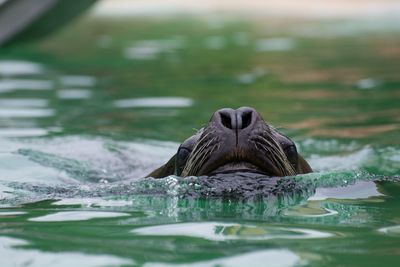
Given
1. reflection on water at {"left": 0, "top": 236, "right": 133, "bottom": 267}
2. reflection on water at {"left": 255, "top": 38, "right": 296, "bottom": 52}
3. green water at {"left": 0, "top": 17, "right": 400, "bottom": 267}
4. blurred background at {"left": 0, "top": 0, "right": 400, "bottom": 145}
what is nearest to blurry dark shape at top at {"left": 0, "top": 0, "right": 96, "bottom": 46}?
blurred background at {"left": 0, "top": 0, "right": 400, "bottom": 145}

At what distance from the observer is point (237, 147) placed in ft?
13.9

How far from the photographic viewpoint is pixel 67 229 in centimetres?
384

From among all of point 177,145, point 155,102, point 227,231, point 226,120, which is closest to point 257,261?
point 227,231

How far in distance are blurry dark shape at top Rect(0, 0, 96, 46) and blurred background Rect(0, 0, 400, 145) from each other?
0.05 ft

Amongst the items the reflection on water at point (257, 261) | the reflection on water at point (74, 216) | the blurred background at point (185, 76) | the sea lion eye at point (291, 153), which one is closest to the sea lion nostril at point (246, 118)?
the sea lion eye at point (291, 153)

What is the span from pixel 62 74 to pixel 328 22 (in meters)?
10.5

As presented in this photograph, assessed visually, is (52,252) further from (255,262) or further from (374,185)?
(374,185)

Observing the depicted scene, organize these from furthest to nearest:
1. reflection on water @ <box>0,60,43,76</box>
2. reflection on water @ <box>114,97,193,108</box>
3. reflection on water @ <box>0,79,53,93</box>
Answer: reflection on water @ <box>0,60,43,76</box>
reflection on water @ <box>0,79,53,93</box>
reflection on water @ <box>114,97,193,108</box>

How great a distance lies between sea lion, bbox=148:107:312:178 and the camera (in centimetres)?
424

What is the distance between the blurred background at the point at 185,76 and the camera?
7906 millimetres

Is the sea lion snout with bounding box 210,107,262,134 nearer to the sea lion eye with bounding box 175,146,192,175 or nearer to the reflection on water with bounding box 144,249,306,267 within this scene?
the sea lion eye with bounding box 175,146,192,175

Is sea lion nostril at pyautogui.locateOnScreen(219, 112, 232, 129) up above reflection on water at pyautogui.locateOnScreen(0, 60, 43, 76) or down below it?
below

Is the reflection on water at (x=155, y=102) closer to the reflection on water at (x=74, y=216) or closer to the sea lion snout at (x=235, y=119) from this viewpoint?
the sea lion snout at (x=235, y=119)

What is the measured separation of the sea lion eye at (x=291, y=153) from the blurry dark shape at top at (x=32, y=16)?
862 centimetres
